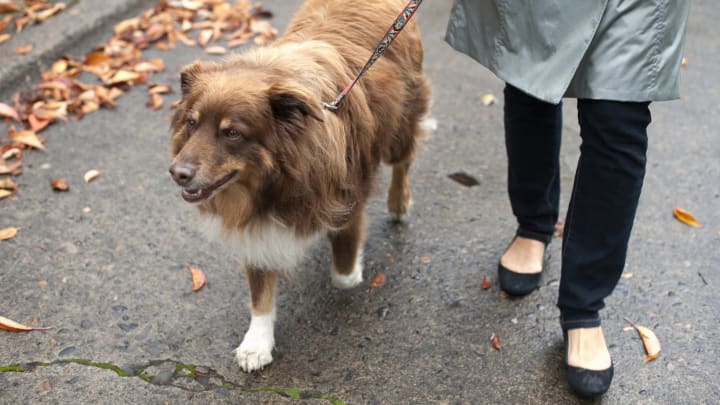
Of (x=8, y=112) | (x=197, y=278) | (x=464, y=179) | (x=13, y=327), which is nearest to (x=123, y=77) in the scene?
(x=8, y=112)

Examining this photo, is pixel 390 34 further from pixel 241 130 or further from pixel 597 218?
pixel 597 218

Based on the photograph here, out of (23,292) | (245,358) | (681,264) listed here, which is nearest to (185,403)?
(245,358)

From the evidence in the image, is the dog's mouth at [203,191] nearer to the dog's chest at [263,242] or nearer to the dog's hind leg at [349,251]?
the dog's chest at [263,242]

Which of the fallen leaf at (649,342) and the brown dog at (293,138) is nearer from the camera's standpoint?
the brown dog at (293,138)

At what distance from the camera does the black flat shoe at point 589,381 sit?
8.66 ft

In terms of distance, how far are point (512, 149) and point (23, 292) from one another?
2.29 m

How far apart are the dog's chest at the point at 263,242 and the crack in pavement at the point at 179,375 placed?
1.57 feet

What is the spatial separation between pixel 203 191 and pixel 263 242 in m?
0.38

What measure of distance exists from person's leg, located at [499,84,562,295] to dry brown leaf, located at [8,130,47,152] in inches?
109

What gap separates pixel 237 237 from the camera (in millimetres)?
2719

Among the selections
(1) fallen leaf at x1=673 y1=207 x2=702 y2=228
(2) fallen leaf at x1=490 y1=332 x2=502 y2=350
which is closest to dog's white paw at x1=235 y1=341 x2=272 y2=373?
(2) fallen leaf at x1=490 y1=332 x2=502 y2=350

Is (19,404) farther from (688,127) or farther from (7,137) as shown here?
(688,127)

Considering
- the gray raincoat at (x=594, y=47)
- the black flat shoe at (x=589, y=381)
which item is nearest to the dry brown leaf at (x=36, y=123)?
the gray raincoat at (x=594, y=47)

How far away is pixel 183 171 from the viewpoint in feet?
7.47
